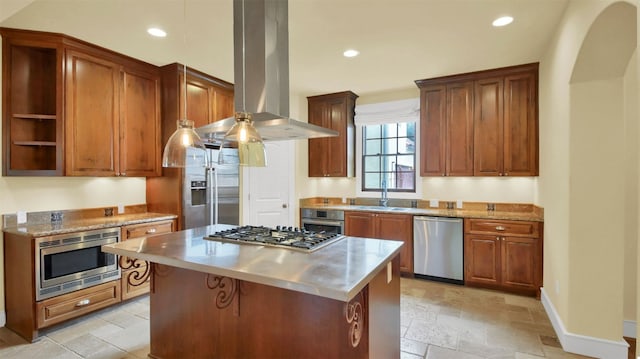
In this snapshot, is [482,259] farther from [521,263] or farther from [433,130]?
[433,130]

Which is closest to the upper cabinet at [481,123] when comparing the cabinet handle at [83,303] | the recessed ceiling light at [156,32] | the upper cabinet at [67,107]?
the recessed ceiling light at [156,32]

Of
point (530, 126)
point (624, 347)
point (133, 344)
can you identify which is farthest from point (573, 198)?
point (133, 344)

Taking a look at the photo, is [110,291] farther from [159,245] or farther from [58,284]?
[159,245]

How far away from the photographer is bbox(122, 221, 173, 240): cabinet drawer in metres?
3.29

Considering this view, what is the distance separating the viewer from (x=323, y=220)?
488cm

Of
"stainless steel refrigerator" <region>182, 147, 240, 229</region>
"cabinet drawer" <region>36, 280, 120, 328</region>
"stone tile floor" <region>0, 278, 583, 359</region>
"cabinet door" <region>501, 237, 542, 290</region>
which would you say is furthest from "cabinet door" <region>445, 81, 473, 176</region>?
"cabinet drawer" <region>36, 280, 120, 328</region>

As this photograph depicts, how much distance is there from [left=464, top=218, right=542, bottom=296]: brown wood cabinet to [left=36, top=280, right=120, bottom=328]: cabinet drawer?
4029mm

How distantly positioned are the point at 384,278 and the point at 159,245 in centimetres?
150

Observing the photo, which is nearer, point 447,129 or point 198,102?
point 198,102

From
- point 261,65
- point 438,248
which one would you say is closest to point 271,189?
point 438,248

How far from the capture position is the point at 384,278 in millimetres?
1938

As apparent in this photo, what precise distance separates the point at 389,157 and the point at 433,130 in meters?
0.91

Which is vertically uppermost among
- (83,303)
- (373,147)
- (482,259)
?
(373,147)

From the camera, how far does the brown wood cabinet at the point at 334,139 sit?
5.06 metres
